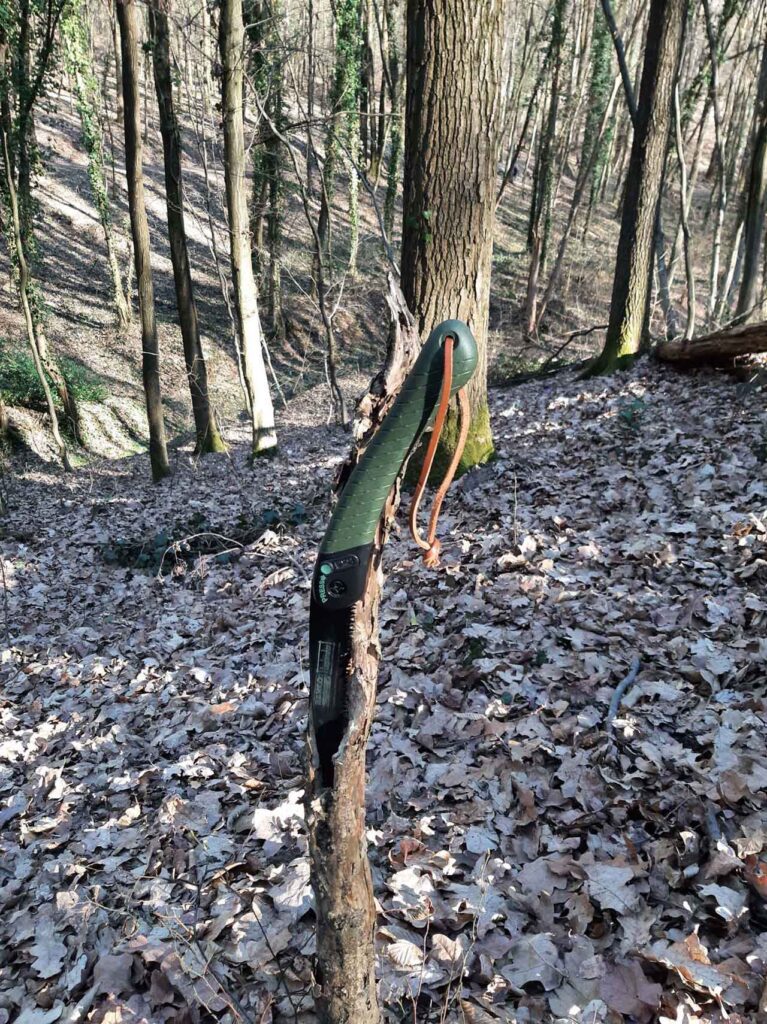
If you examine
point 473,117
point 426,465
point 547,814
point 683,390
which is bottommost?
point 547,814

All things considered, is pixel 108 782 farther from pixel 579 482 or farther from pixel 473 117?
pixel 473 117

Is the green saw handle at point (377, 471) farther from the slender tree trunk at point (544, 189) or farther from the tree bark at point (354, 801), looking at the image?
the slender tree trunk at point (544, 189)

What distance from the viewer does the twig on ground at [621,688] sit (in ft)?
10.5

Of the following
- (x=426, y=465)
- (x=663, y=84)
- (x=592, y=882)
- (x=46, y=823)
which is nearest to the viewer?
(x=426, y=465)

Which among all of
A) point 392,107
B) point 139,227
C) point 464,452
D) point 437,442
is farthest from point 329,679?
point 392,107

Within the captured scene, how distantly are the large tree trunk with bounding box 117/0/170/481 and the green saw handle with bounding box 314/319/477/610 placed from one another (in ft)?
36.0

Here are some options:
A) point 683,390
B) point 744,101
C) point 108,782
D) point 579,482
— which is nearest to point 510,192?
point 744,101

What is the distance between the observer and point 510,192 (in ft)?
110

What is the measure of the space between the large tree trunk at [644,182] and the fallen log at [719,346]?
1013mm

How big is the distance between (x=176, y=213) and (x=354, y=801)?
12.2 meters

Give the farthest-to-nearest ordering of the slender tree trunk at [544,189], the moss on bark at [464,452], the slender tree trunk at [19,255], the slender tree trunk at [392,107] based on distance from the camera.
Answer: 1. the slender tree trunk at [392,107]
2. the slender tree trunk at [544,189]
3. the slender tree trunk at [19,255]
4. the moss on bark at [464,452]

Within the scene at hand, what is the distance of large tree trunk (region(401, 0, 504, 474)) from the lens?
194 inches

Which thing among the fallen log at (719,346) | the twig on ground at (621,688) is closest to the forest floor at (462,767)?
the twig on ground at (621,688)

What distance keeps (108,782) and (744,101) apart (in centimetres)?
2816
